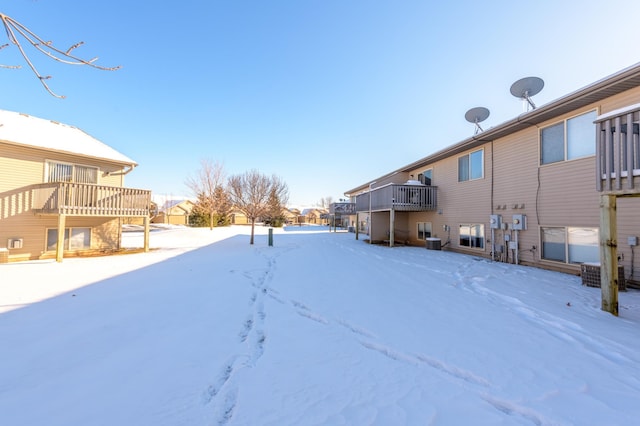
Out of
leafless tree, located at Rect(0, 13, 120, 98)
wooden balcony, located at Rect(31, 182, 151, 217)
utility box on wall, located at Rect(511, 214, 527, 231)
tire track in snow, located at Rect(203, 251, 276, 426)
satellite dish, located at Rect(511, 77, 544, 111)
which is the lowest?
tire track in snow, located at Rect(203, 251, 276, 426)

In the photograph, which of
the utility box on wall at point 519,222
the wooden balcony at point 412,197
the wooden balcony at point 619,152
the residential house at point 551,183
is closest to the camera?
the wooden balcony at point 619,152

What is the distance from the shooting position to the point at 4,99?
3.65m

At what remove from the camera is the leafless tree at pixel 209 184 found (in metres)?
28.8

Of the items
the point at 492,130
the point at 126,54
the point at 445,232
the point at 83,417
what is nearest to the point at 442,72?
the point at 492,130

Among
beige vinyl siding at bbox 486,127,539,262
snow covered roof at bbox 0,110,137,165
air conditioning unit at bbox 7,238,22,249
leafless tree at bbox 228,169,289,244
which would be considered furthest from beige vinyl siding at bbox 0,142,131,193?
beige vinyl siding at bbox 486,127,539,262

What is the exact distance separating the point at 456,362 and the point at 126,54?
348 inches

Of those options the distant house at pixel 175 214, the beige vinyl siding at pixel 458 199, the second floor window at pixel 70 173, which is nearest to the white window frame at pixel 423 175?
the beige vinyl siding at pixel 458 199

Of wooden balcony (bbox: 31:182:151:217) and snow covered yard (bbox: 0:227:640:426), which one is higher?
wooden balcony (bbox: 31:182:151:217)

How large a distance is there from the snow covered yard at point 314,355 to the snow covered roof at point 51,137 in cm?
698

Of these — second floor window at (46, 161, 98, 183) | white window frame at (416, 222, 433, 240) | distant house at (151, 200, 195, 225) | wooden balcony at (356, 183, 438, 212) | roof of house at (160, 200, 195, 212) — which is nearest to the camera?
second floor window at (46, 161, 98, 183)

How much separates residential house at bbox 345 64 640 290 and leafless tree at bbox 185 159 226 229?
21580mm

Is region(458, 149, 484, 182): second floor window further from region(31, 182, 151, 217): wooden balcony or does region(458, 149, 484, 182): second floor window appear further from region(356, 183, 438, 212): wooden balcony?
region(31, 182, 151, 217): wooden balcony

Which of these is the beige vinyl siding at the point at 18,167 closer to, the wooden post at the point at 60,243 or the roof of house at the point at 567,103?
the wooden post at the point at 60,243

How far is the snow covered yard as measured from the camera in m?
2.09
